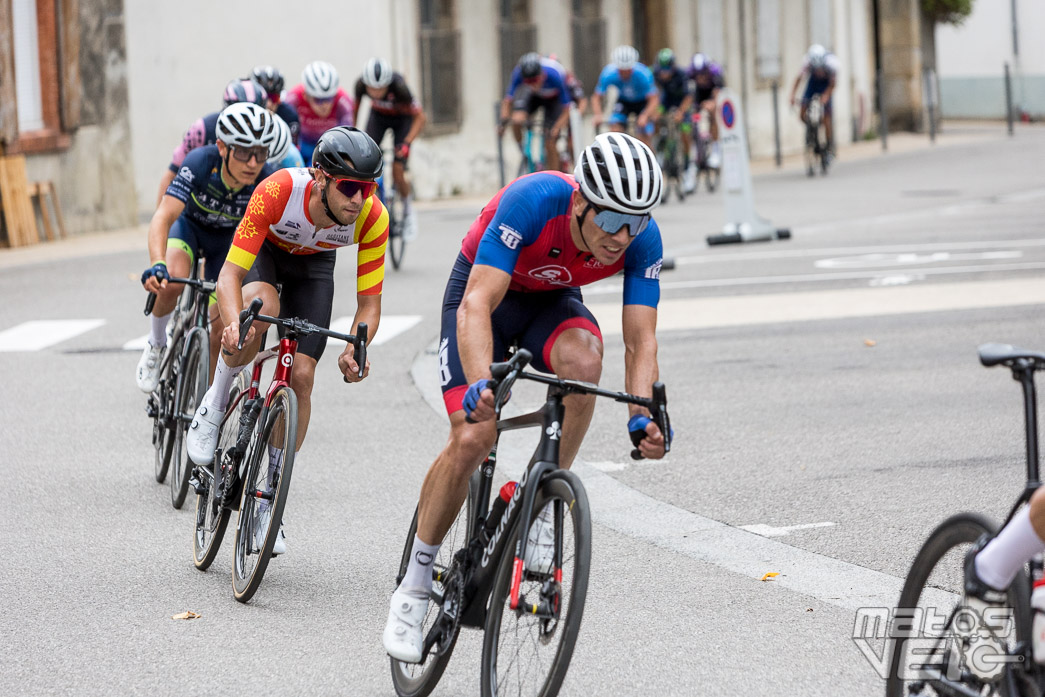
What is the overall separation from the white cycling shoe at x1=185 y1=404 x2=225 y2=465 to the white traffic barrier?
11.4 m

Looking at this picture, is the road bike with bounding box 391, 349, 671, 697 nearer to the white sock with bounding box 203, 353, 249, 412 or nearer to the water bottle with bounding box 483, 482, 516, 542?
the water bottle with bounding box 483, 482, 516, 542

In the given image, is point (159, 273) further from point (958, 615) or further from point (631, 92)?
point (631, 92)

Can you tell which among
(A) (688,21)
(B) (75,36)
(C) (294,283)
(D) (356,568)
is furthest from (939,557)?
(A) (688,21)

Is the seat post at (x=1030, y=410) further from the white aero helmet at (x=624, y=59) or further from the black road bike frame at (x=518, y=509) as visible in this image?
the white aero helmet at (x=624, y=59)

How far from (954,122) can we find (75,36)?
29.4 metres

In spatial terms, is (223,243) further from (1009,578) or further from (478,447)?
(1009,578)

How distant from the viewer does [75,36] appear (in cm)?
2075

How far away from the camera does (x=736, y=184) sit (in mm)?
18000

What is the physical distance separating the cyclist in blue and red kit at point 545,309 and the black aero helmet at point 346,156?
2.72 ft

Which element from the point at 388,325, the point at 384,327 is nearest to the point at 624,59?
the point at 388,325

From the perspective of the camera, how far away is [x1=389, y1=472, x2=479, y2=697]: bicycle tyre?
4660 mm

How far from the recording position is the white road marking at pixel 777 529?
21.6 ft

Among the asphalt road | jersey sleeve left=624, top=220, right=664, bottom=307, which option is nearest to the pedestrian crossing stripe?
the asphalt road

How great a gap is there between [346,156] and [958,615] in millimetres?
2995
